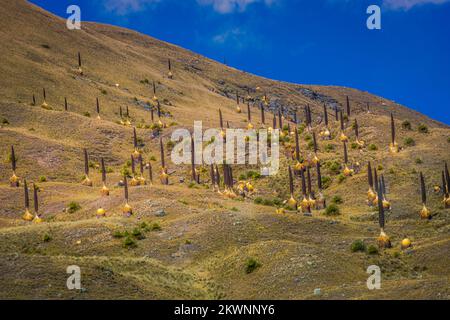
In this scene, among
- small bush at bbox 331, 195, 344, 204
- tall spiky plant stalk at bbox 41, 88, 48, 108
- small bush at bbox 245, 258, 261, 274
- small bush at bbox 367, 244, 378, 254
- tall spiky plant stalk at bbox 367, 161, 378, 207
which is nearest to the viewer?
small bush at bbox 245, 258, 261, 274

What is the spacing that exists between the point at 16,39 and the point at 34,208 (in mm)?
58534

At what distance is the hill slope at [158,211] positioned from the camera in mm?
32781

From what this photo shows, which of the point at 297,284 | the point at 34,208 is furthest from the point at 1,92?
the point at 297,284

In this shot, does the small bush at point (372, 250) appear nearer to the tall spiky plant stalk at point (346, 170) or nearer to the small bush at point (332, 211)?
the small bush at point (332, 211)

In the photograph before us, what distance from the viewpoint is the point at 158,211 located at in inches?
1988

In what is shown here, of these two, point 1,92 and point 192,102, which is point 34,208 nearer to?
point 1,92

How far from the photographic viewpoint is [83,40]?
407ft

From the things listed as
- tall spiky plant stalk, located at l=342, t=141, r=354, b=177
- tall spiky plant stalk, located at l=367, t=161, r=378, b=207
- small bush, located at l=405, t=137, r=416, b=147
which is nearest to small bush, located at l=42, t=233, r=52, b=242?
tall spiky plant stalk, located at l=367, t=161, r=378, b=207

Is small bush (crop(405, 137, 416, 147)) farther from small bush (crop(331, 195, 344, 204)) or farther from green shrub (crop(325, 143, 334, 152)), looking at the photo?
small bush (crop(331, 195, 344, 204))

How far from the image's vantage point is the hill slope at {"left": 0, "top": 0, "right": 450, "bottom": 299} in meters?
32.8

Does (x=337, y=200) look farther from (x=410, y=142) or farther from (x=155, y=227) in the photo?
(x=155, y=227)

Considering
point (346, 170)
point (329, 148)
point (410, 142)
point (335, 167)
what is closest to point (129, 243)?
point (346, 170)

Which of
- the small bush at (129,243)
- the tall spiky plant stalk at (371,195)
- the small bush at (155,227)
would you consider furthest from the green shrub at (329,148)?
the small bush at (129,243)

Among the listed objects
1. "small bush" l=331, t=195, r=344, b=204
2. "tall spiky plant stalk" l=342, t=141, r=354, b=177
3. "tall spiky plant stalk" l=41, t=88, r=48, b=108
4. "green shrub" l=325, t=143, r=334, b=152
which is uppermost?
"tall spiky plant stalk" l=41, t=88, r=48, b=108
